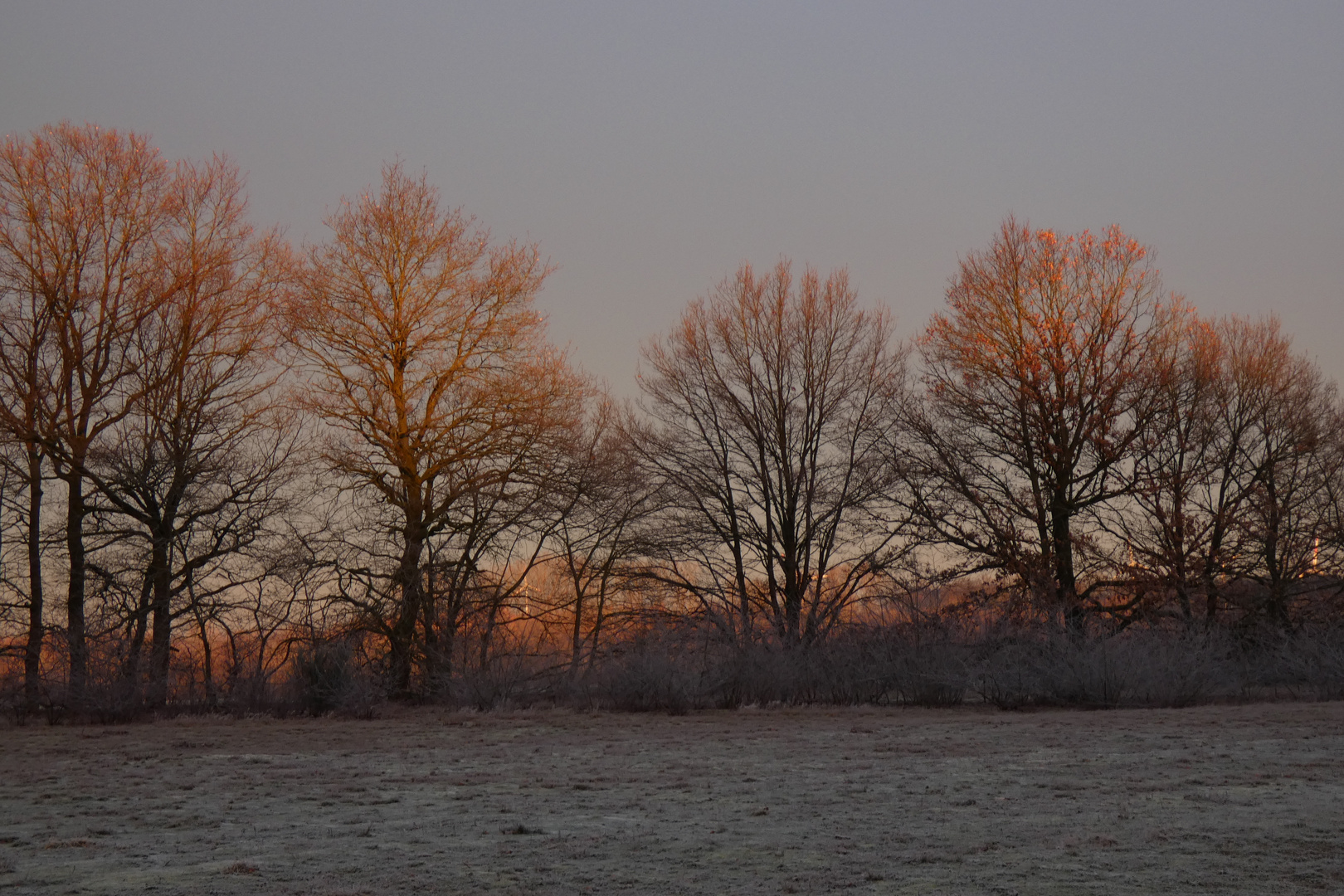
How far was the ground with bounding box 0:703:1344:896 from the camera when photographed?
232 inches

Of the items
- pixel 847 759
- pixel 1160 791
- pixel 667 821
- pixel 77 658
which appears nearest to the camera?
pixel 667 821

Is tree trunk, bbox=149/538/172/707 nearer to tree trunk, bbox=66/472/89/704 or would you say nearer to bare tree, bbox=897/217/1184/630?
tree trunk, bbox=66/472/89/704

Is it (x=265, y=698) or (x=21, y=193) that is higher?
(x=21, y=193)

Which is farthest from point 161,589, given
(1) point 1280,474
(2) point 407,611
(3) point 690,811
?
(1) point 1280,474

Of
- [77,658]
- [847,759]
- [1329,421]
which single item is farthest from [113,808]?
[1329,421]

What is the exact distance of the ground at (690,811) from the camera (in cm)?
589

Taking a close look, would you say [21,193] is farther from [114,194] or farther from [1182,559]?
[1182,559]

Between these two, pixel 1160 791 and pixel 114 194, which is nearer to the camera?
pixel 1160 791

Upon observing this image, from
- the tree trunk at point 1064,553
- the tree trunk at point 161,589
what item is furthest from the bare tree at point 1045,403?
the tree trunk at point 161,589

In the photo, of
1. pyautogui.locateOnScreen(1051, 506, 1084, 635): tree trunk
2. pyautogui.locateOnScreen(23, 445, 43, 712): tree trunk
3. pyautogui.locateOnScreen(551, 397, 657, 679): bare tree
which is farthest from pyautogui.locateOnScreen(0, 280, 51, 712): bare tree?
pyautogui.locateOnScreen(1051, 506, 1084, 635): tree trunk

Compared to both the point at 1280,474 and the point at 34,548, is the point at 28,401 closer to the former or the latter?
the point at 34,548

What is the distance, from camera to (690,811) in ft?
27.3

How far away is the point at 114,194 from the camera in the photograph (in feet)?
77.4

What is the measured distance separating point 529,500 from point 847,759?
15156mm
